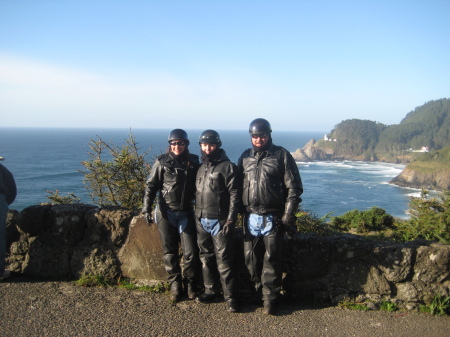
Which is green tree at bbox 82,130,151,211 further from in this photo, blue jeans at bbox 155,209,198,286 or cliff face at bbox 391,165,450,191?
cliff face at bbox 391,165,450,191

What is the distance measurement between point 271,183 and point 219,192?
0.65 m

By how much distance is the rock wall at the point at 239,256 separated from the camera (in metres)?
4.39

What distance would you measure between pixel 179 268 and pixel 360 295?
7.50ft

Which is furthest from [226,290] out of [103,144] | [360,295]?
[103,144]

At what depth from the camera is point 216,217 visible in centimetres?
454

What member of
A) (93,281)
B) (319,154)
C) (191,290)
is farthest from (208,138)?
(319,154)

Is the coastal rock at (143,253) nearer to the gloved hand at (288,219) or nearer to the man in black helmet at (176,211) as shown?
the man in black helmet at (176,211)

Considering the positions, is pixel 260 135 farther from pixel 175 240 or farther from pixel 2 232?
pixel 2 232

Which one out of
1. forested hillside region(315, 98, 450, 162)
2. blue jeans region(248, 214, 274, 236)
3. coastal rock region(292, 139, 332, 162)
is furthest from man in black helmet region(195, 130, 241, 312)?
forested hillside region(315, 98, 450, 162)

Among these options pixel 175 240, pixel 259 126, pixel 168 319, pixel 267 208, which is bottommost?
pixel 168 319

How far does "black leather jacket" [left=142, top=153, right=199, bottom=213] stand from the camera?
4746mm

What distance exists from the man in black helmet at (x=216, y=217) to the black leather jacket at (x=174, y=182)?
16 centimetres

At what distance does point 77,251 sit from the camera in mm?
5281

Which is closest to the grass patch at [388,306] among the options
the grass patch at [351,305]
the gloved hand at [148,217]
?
the grass patch at [351,305]
